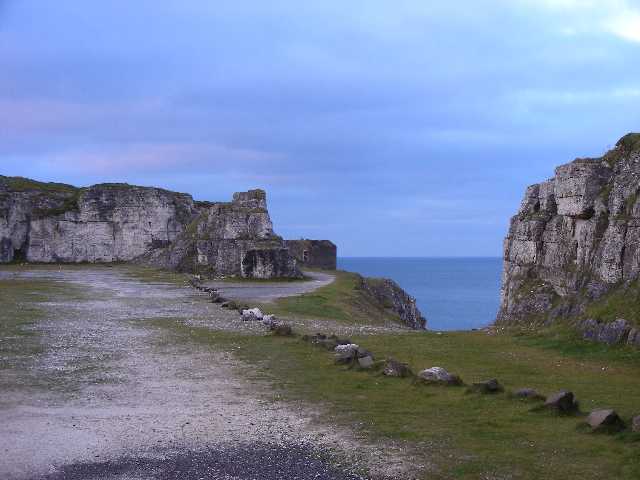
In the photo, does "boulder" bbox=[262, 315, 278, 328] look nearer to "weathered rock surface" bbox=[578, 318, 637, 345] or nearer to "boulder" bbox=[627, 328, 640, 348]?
"weathered rock surface" bbox=[578, 318, 637, 345]

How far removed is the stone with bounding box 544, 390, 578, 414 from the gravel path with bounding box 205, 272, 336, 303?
23465mm

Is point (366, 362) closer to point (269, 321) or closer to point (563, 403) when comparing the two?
point (563, 403)

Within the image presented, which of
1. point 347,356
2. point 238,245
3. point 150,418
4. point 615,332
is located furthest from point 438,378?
point 238,245

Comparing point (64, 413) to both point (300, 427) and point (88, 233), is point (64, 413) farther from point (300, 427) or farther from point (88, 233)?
point (88, 233)

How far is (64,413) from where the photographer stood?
11266 mm

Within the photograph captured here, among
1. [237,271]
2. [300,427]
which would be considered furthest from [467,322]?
[300,427]

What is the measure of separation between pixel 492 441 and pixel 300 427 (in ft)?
9.93

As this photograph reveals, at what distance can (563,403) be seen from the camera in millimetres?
10891

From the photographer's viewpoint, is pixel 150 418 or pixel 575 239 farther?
pixel 575 239

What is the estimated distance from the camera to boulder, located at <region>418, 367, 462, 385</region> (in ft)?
43.3

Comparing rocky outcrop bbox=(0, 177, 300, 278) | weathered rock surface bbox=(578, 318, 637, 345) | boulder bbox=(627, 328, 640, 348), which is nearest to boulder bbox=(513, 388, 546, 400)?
boulder bbox=(627, 328, 640, 348)

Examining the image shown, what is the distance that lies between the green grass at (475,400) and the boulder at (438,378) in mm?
203

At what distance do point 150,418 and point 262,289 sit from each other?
31.2 meters

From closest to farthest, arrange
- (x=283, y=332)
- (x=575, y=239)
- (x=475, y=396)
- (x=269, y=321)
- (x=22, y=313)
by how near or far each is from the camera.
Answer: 1. (x=475, y=396)
2. (x=283, y=332)
3. (x=575, y=239)
4. (x=269, y=321)
5. (x=22, y=313)
